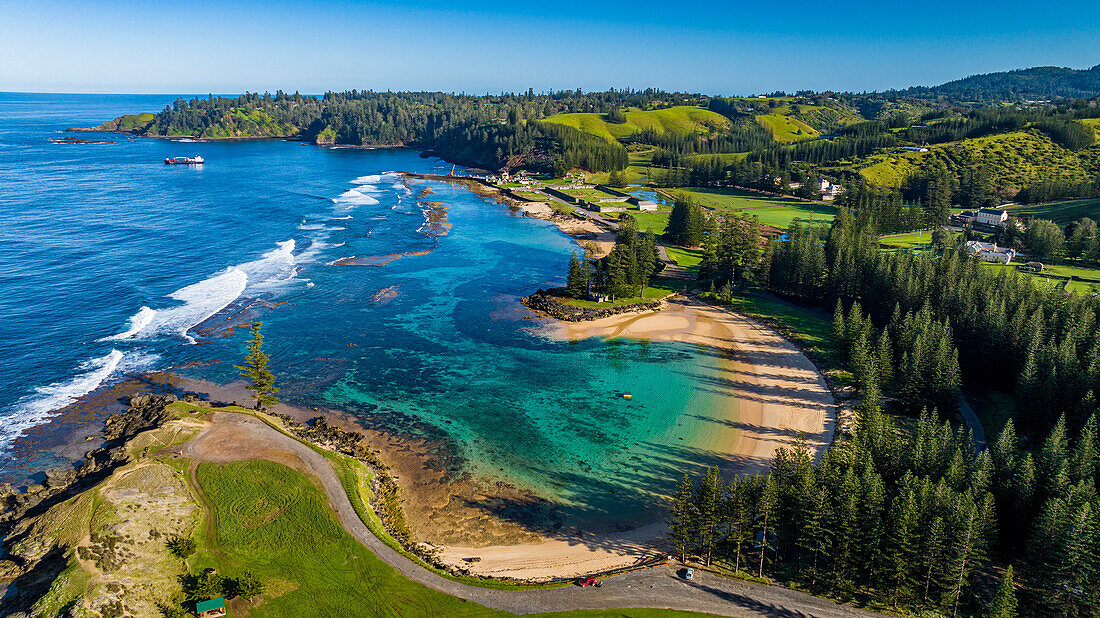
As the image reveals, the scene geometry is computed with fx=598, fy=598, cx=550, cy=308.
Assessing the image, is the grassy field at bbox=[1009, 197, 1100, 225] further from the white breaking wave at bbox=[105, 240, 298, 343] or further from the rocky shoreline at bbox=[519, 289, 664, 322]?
the white breaking wave at bbox=[105, 240, 298, 343]

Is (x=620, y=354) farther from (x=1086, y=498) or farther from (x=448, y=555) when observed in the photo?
(x=1086, y=498)

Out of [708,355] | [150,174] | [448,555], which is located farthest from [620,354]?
[150,174]

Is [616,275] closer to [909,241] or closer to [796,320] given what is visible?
[796,320]

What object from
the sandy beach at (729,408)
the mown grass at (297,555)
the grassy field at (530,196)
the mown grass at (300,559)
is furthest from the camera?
the grassy field at (530,196)

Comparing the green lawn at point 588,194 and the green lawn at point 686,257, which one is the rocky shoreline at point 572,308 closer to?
the green lawn at point 686,257

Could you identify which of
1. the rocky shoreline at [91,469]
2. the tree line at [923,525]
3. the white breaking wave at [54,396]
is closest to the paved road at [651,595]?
the tree line at [923,525]
